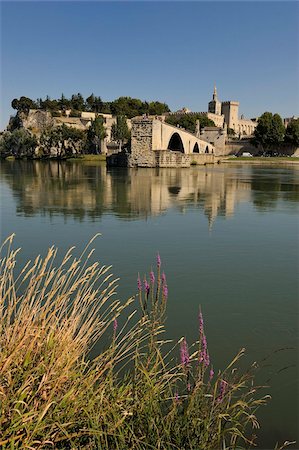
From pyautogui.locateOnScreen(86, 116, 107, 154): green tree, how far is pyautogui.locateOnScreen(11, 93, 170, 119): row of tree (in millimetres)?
24393

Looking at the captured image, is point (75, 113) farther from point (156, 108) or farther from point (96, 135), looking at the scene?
point (156, 108)

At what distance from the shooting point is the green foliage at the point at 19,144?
88500mm

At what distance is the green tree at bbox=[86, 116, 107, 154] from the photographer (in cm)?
8712

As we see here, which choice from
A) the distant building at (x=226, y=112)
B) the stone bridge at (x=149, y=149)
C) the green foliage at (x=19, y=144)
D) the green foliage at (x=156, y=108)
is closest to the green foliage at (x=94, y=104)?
the green foliage at (x=156, y=108)

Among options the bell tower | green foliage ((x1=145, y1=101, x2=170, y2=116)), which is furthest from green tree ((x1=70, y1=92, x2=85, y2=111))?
the bell tower

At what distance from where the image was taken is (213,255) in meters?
9.40

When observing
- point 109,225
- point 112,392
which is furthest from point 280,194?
point 112,392

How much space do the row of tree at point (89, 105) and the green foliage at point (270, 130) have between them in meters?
40.9

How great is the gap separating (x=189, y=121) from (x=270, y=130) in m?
25.0

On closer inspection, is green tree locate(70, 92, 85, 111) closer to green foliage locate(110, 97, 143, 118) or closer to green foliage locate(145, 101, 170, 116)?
green foliage locate(110, 97, 143, 118)

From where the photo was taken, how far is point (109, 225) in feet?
42.2

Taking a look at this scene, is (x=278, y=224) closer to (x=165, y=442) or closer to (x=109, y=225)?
(x=109, y=225)

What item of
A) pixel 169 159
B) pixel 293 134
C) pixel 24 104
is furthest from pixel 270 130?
pixel 24 104

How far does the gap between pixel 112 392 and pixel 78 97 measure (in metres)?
128
